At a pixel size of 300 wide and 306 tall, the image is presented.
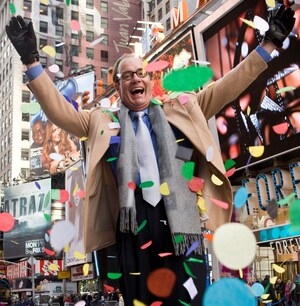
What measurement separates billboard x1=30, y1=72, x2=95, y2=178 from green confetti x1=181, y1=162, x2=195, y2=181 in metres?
35.6

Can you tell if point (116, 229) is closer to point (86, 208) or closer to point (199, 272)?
point (86, 208)

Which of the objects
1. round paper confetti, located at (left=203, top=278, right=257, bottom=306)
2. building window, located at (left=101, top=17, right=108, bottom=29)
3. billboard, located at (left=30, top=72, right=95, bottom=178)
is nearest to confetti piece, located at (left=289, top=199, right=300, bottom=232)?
round paper confetti, located at (left=203, top=278, right=257, bottom=306)

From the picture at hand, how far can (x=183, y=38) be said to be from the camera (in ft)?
54.9

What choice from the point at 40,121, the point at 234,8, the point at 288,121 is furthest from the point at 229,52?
the point at 40,121

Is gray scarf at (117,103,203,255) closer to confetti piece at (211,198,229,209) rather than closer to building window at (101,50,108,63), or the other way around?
confetti piece at (211,198,229,209)

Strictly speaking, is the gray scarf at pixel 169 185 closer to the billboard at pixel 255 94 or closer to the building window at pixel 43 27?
the billboard at pixel 255 94

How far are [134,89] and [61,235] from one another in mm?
1018

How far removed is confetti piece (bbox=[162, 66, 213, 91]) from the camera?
2.86 m

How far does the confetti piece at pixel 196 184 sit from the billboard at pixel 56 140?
117ft

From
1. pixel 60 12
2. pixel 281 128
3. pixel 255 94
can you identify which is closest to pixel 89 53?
pixel 60 12

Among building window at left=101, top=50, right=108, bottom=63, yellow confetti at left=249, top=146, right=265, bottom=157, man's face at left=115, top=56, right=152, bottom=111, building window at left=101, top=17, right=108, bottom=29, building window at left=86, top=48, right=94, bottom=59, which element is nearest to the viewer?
man's face at left=115, top=56, right=152, bottom=111

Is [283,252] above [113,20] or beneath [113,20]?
beneath

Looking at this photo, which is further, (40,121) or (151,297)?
(40,121)

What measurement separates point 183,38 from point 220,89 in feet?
46.3
